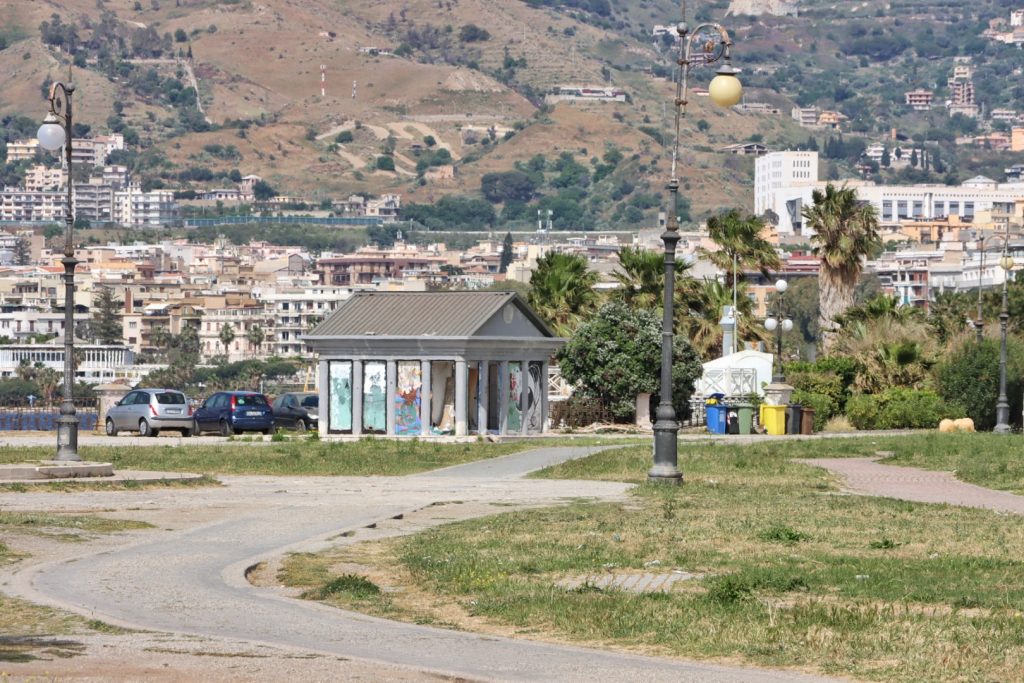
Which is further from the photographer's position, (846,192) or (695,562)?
(846,192)

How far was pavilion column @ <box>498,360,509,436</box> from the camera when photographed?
4938 cm

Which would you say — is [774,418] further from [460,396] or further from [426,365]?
[426,365]

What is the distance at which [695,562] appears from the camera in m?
20.2

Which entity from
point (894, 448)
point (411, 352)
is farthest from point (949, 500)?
point (411, 352)

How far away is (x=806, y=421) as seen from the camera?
2153 inches

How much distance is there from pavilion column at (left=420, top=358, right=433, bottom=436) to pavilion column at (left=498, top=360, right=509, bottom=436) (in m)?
2.20

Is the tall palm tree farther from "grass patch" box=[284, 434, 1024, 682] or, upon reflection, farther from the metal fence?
"grass patch" box=[284, 434, 1024, 682]

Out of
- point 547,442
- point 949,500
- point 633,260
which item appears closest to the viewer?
point 949,500

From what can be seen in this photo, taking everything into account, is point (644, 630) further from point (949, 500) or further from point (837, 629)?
point (949, 500)

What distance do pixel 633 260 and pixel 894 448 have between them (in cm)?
3179

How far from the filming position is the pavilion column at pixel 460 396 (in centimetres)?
4778

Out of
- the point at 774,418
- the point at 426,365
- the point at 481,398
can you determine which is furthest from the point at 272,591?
the point at 774,418

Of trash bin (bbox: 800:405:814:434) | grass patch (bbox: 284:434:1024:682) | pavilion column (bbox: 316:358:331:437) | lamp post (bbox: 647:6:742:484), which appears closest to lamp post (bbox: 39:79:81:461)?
lamp post (bbox: 647:6:742:484)

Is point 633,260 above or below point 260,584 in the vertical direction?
above
